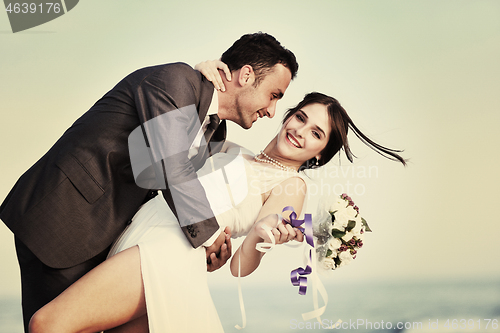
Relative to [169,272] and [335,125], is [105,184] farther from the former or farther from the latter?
[335,125]

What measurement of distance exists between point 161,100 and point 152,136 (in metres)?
0.16

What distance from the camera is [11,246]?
343 centimetres

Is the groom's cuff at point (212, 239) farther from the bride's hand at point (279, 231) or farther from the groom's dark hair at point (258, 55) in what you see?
the groom's dark hair at point (258, 55)

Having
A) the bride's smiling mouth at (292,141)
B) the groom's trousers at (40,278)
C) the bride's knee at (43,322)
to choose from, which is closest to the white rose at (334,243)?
the bride's smiling mouth at (292,141)

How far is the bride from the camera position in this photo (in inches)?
62.6

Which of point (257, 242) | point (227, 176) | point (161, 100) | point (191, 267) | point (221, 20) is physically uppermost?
point (221, 20)

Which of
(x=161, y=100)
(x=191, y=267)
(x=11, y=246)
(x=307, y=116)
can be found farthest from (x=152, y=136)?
(x=11, y=246)

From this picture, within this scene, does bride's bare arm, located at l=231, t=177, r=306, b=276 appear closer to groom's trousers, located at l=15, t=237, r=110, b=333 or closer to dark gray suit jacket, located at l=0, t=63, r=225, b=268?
dark gray suit jacket, located at l=0, t=63, r=225, b=268

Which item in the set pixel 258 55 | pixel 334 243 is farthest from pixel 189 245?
pixel 258 55

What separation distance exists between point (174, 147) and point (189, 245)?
444mm

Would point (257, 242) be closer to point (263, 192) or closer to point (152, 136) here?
point (263, 192)

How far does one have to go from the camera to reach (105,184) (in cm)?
169

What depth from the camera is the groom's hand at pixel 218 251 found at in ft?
6.10

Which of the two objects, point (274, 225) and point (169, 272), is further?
point (274, 225)
